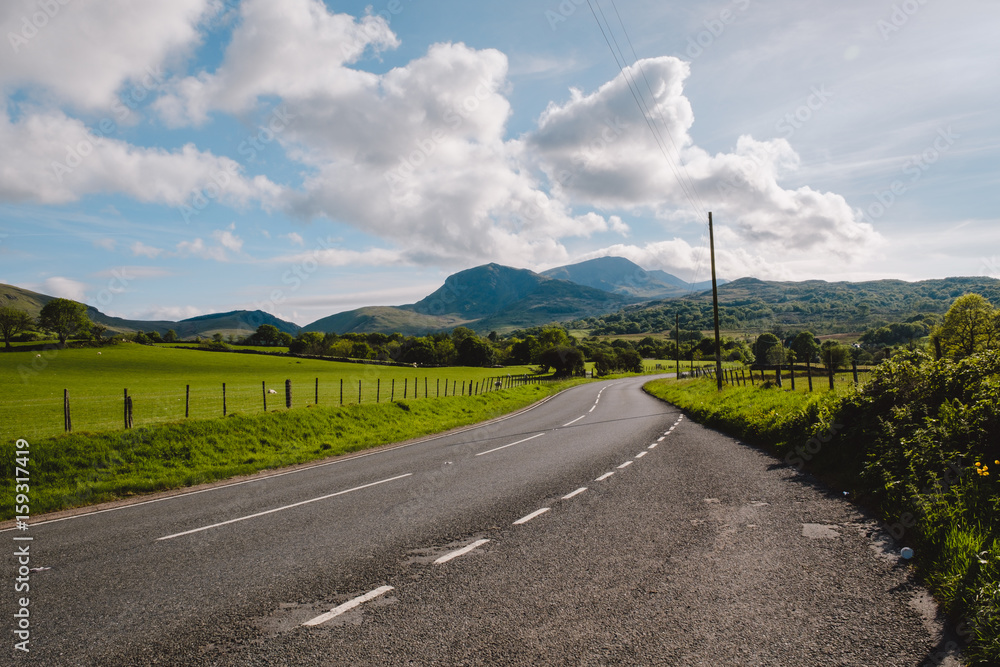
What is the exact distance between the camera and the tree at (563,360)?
90.8 meters

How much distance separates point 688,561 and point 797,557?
4.70ft

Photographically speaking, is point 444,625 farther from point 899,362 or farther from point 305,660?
point 899,362

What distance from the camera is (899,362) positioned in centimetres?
1171

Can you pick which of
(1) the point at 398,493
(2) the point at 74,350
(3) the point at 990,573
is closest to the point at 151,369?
(2) the point at 74,350

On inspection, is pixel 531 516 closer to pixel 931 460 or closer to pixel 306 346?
pixel 931 460

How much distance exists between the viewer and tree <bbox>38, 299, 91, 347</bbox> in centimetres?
9800

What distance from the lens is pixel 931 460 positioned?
320 inches

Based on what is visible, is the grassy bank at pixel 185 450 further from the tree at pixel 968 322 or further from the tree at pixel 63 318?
the tree at pixel 63 318

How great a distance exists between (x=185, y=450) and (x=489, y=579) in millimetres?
14496

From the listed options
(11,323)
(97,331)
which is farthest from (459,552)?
(97,331)

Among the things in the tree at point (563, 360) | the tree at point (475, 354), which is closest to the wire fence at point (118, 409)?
the tree at point (563, 360)

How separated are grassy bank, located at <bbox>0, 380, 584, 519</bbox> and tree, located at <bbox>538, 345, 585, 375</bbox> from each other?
66922 millimetres

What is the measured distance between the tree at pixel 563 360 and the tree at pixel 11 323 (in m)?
87.8

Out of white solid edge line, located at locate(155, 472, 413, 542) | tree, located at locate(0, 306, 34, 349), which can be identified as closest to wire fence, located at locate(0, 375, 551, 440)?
white solid edge line, located at locate(155, 472, 413, 542)
